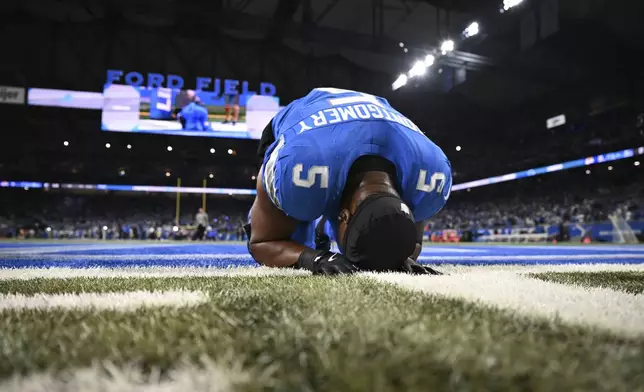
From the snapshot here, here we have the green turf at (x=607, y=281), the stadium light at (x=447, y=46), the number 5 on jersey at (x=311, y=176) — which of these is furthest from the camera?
the stadium light at (x=447, y=46)

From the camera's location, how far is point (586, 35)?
12461mm

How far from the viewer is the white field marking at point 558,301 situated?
59cm

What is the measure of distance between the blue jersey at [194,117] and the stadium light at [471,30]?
9.11 metres

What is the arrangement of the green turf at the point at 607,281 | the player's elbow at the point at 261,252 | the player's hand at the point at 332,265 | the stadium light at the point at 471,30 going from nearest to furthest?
the green turf at the point at 607,281
the player's hand at the point at 332,265
the player's elbow at the point at 261,252
the stadium light at the point at 471,30

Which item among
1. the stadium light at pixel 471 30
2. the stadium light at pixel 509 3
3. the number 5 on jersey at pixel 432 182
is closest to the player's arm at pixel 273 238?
the number 5 on jersey at pixel 432 182

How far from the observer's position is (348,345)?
1.40ft

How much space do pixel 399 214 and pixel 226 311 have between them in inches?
27.9

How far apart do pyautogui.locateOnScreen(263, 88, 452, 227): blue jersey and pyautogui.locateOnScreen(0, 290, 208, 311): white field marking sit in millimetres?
627

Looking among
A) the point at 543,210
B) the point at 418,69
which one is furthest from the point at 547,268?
the point at 543,210

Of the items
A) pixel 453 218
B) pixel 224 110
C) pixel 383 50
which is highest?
pixel 383 50

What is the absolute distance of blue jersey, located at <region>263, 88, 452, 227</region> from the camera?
4.64 ft

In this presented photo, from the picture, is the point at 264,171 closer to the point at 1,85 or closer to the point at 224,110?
the point at 224,110

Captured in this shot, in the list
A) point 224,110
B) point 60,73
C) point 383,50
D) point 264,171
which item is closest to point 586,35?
point 383,50

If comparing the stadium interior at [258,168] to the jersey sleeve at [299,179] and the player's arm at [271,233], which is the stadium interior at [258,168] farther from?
the jersey sleeve at [299,179]
